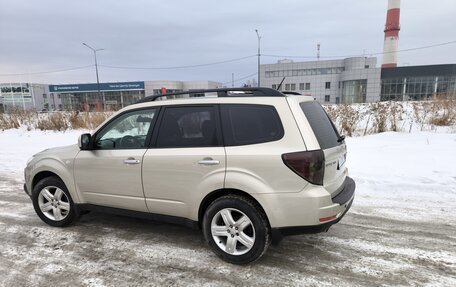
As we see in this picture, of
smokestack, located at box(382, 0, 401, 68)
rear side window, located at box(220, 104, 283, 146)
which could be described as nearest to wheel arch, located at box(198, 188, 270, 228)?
rear side window, located at box(220, 104, 283, 146)

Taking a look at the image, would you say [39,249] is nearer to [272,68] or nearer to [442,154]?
[442,154]

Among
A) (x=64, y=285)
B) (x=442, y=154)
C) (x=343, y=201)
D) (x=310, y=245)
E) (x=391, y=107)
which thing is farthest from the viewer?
(x=391, y=107)

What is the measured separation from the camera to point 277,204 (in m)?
3.04

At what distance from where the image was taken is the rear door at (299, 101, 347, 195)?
3123 millimetres

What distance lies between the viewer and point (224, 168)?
3221 millimetres

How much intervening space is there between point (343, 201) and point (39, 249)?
365 centimetres

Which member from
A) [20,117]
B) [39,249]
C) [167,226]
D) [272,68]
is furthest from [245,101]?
[272,68]

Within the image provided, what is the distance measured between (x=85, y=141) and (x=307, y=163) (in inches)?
112

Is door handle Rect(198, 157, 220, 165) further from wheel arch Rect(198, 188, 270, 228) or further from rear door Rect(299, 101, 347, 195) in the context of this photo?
rear door Rect(299, 101, 347, 195)

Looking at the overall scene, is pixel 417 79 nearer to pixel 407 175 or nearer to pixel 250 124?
pixel 407 175

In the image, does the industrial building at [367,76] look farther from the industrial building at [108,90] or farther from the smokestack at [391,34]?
the industrial building at [108,90]

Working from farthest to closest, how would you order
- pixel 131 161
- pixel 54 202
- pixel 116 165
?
pixel 54 202 < pixel 116 165 < pixel 131 161

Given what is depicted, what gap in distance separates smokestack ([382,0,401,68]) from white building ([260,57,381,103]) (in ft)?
16.2

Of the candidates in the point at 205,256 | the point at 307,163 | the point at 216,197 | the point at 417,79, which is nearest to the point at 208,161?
the point at 216,197
